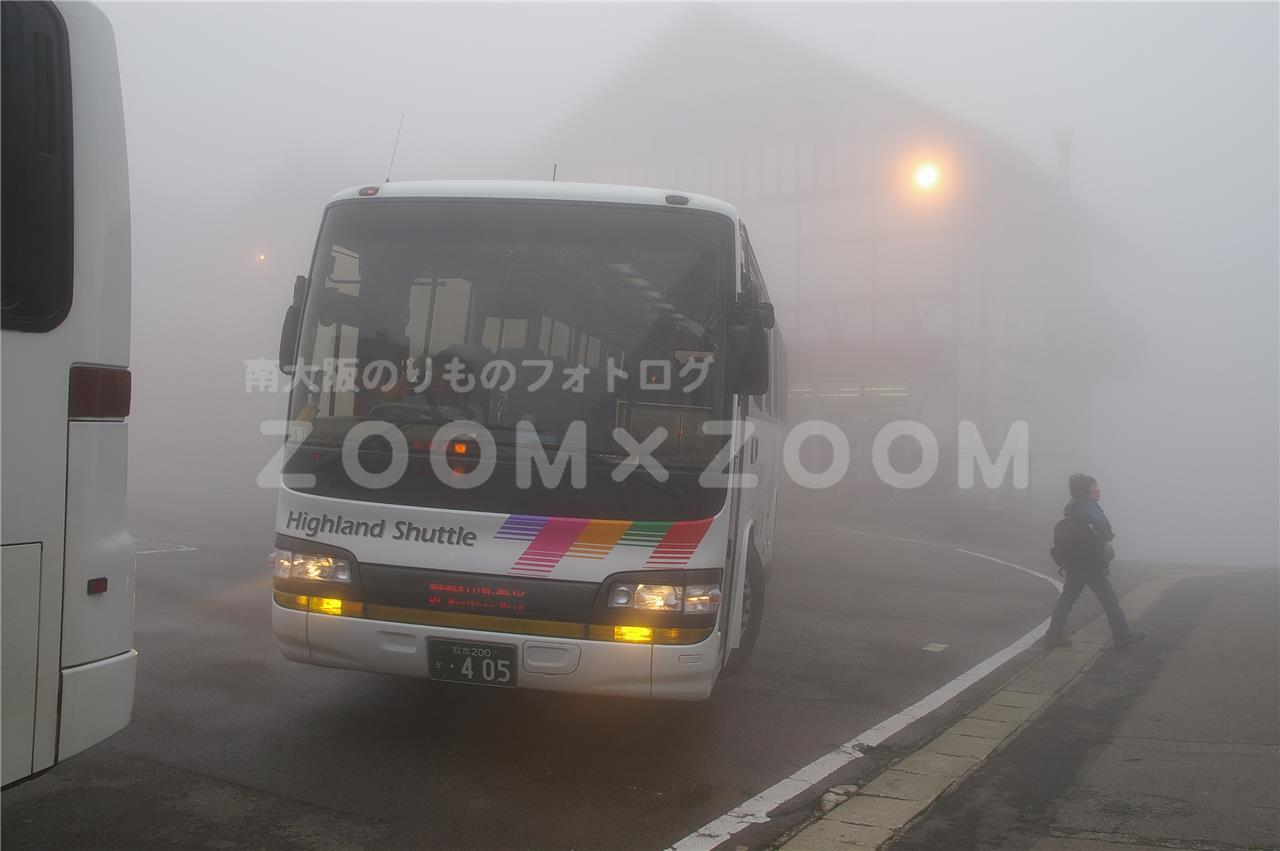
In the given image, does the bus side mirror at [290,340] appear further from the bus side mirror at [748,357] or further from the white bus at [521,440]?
the bus side mirror at [748,357]

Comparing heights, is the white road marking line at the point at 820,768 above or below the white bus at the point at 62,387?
below

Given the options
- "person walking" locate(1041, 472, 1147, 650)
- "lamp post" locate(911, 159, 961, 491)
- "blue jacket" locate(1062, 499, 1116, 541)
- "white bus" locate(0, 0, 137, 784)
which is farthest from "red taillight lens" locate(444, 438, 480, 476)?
"lamp post" locate(911, 159, 961, 491)

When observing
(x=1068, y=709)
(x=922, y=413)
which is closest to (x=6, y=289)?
(x=1068, y=709)

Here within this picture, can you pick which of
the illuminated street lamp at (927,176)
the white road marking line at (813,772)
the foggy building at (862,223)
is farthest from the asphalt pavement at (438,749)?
the foggy building at (862,223)

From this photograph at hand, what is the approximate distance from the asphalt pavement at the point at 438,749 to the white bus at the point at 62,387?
981mm

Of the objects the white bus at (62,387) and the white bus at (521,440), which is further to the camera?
the white bus at (521,440)

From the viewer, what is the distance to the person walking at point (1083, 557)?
946 centimetres

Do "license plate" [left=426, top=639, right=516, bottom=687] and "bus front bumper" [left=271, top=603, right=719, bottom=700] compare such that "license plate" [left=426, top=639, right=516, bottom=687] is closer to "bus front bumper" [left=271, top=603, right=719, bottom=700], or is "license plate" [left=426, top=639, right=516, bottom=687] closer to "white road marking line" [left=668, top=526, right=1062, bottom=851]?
"bus front bumper" [left=271, top=603, right=719, bottom=700]

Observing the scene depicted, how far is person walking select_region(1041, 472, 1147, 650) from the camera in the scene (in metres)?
9.46

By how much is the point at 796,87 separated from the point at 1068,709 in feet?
93.4

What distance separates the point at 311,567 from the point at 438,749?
119cm

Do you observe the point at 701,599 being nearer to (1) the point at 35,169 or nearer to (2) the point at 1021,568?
(1) the point at 35,169

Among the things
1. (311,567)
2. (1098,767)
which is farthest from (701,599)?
(1098,767)

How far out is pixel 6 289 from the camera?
11.0 feet
